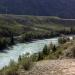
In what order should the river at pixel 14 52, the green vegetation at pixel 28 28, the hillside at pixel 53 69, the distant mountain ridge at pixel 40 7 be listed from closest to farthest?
the hillside at pixel 53 69 → the river at pixel 14 52 → the green vegetation at pixel 28 28 → the distant mountain ridge at pixel 40 7

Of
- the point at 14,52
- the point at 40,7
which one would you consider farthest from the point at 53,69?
the point at 40,7

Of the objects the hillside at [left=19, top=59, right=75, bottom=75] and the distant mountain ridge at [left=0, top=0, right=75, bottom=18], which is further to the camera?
the distant mountain ridge at [left=0, top=0, right=75, bottom=18]

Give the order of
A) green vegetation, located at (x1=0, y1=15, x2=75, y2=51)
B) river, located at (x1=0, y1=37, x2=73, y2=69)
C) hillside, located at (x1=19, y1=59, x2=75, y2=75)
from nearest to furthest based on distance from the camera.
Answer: hillside, located at (x1=19, y1=59, x2=75, y2=75) → river, located at (x1=0, y1=37, x2=73, y2=69) → green vegetation, located at (x1=0, y1=15, x2=75, y2=51)

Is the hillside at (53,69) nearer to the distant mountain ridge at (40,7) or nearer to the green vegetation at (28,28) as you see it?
the green vegetation at (28,28)

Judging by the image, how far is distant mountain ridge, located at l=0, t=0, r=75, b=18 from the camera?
181688 mm

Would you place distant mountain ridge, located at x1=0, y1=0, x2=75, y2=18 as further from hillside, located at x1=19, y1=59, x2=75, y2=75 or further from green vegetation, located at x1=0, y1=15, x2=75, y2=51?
hillside, located at x1=19, y1=59, x2=75, y2=75

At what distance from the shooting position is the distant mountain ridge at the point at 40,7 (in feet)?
596

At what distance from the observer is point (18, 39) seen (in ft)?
268

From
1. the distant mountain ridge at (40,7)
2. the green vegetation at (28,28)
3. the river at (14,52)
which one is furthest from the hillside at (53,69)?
the distant mountain ridge at (40,7)

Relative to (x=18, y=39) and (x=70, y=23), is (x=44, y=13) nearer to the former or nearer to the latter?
(x=70, y=23)

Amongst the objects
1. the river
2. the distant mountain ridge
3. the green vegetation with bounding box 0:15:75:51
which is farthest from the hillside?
the distant mountain ridge

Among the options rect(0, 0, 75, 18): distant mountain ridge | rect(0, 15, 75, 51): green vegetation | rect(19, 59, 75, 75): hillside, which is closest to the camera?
rect(19, 59, 75, 75): hillside

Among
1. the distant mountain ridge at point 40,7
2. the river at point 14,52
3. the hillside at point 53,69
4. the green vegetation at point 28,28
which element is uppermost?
the distant mountain ridge at point 40,7

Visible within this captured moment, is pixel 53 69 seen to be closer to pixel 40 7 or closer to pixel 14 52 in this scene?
pixel 14 52
